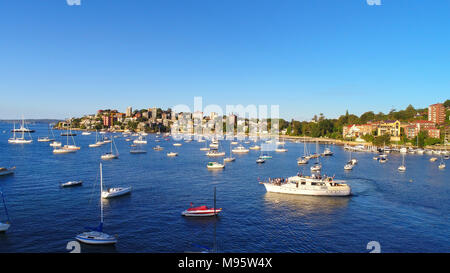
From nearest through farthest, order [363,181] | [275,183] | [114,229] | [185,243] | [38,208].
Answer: [185,243] < [114,229] < [38,208] < [275,183] < [363,181]

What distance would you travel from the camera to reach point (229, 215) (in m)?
17.6

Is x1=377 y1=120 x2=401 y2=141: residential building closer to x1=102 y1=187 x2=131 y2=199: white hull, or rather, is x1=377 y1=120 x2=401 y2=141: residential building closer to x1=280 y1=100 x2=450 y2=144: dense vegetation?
x1=280 y1=100 x2=450 y2=144: dense vegetation

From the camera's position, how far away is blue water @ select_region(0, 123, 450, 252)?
44.5 ft

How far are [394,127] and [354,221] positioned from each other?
67.7 meters

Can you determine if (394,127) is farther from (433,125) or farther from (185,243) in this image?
(185,243)

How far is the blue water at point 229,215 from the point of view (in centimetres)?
1355

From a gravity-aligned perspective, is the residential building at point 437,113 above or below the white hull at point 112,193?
above

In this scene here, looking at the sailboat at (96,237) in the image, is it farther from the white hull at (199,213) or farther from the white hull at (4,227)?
the white hull at (199,213)

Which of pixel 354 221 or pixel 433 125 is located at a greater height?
pixel 433 125

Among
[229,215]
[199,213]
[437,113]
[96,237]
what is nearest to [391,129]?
[437,113]

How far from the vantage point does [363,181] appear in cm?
2906

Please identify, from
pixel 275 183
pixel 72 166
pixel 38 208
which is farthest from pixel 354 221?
pixel 72 166

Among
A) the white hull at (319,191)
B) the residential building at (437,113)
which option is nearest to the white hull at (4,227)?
the white hull at (319,191)
